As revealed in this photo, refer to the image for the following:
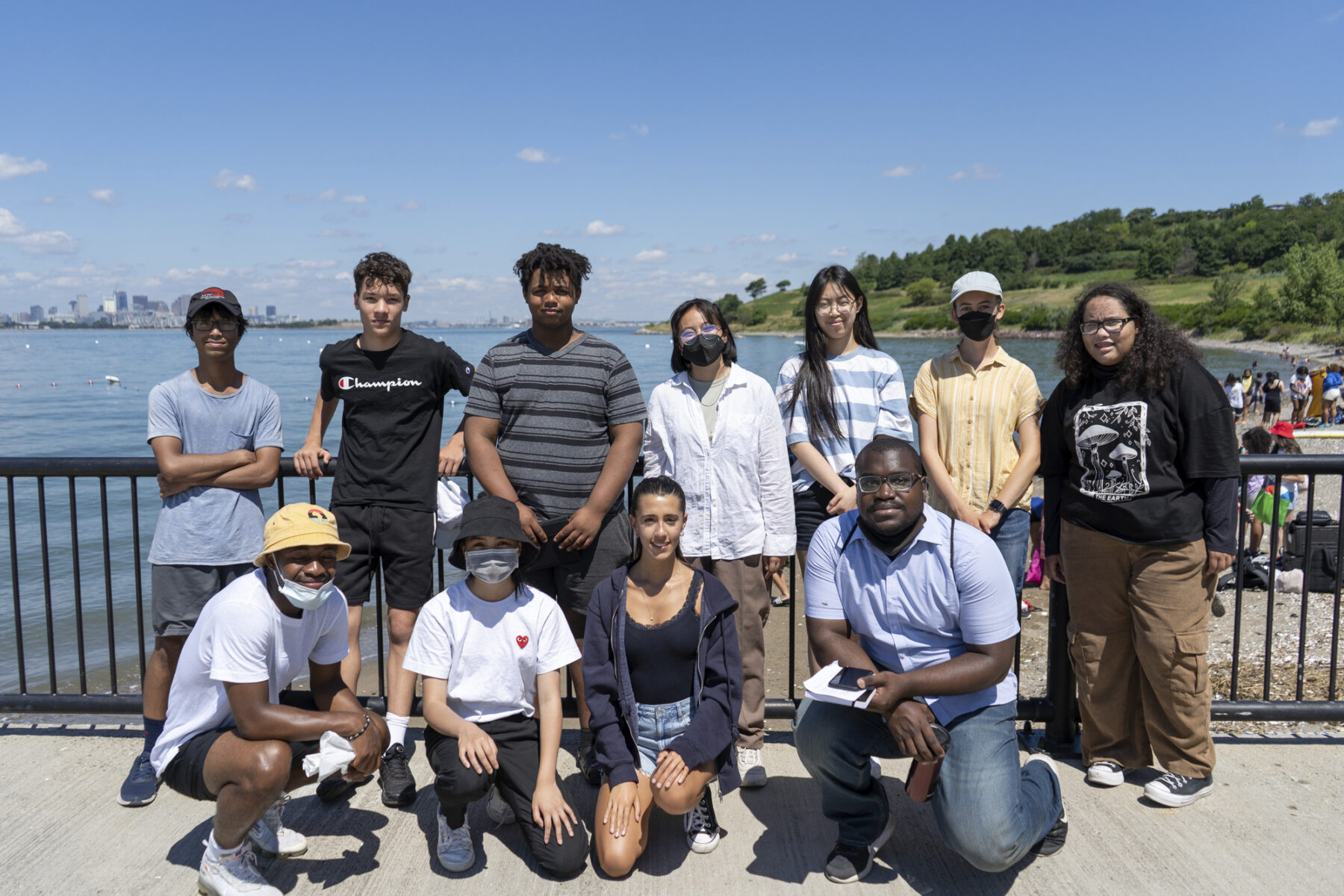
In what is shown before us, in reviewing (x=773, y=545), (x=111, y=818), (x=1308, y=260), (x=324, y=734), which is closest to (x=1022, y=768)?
(x=773, y=545)

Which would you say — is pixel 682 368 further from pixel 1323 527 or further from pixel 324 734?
pixel 1323 527

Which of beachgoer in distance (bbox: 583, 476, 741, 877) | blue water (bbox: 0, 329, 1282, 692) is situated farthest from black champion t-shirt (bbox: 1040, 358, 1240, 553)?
blue water (bbox: 0, 329, 1282, 692)

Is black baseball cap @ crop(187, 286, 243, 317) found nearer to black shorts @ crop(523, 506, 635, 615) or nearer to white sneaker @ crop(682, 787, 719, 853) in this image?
black shorts @ crop(523, 506, 635, 615)

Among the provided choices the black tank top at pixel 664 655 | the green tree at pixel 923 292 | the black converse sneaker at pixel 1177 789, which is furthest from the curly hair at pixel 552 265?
the green tree at pixel 923 292

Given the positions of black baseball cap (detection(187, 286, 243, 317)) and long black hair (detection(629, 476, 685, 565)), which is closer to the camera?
long black hair (detection(629, 476, 685, 565))

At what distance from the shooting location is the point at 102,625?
10.8 meters

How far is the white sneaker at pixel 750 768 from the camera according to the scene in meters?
3.79

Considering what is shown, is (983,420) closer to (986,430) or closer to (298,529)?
(986,430)

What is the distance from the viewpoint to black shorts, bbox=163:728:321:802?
120 inches

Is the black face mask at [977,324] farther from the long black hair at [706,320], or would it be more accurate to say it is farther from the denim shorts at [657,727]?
the denim shorts at [657,727]

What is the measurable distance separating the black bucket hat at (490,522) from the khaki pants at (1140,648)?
2460mm

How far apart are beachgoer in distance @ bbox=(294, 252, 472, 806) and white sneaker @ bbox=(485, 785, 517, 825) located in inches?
25.7

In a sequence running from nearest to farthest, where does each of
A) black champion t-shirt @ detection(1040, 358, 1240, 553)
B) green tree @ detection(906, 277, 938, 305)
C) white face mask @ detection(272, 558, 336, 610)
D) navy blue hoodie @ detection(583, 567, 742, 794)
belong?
white face mask @ detection(272, 558, 336, 610)
navy blue hoodie @ detection(583, 567, 742, 794)
black champion t-shirt @ detection(1040, 358, 1240, 553)
green tree @ detection(906, 277, 938, 305)

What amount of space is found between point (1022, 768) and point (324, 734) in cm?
261
